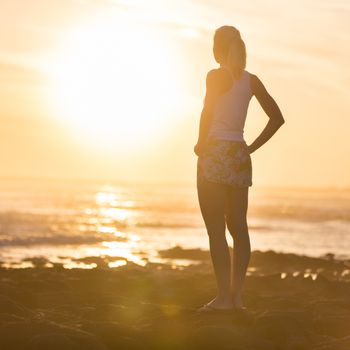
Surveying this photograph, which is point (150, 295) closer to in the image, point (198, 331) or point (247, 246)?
point (247, 246)

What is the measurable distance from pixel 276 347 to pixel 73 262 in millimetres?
13486

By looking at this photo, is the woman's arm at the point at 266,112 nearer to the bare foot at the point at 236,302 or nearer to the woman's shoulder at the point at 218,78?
the woman's shoulder at the point at 218,78

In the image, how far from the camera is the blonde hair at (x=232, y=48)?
7.36 metres

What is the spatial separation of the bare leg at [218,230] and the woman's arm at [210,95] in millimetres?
400

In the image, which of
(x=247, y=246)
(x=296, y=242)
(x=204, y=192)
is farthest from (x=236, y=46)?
(x=296, y=242)

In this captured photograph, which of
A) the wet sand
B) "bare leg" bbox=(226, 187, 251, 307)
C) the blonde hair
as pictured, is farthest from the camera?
"bare leg" bbox=(226, 187, 251, 307)

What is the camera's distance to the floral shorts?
7.48 metres

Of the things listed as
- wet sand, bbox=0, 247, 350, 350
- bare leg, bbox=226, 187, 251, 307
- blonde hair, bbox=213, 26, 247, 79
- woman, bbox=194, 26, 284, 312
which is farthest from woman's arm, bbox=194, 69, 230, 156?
wet sand, bbox=0, 247, 350, 350

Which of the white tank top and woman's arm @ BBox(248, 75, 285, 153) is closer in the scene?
the white tank top

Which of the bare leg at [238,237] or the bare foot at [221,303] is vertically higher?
the bare leg at [238,237]

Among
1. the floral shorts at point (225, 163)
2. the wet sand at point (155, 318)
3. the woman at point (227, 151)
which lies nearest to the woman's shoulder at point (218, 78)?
the woman at point (227, 151)

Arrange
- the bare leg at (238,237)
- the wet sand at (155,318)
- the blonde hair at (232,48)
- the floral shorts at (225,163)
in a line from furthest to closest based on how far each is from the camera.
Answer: the bare leg at (238,237) → the floral shorts at (225,163) → the blonde hair at (232,48) → the wet sand at (155,318)

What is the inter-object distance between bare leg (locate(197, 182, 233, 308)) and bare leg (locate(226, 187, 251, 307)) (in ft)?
0.19

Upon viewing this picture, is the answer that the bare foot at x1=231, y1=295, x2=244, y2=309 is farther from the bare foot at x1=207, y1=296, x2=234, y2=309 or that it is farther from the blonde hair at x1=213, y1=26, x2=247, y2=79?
the blonde hair at x1=213, y1=26, x2=247, y2=79
